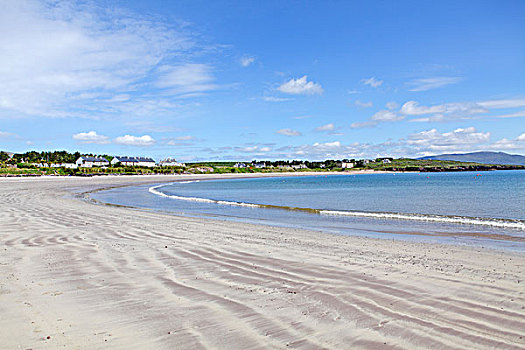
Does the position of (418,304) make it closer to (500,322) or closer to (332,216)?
(500,322)

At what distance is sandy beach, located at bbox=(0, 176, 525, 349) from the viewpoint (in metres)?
4.04

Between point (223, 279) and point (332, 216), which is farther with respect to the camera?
point (332, 216)

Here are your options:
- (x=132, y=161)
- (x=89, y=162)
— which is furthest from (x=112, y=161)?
(x=89, y=162)

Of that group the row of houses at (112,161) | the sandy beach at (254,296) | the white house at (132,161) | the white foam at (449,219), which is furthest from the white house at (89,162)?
the sandy beach at (254,296)

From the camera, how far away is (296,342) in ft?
13.0

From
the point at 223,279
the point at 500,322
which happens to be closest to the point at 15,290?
the point at 223,279

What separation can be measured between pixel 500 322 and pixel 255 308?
315 centimetres

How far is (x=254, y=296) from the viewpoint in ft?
17.9

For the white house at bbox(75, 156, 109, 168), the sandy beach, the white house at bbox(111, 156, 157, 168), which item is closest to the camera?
the sandy beach

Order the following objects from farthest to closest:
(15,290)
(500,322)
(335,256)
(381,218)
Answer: (381,218) < (335,256) < (15,290) < (500,322)

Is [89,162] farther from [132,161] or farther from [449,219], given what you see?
[449,219]


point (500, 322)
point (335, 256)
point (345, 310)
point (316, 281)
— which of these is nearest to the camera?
point (500, 322)

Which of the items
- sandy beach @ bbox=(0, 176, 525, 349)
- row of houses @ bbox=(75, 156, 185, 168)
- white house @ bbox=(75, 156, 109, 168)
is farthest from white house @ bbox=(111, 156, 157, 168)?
sandy beach @ bbox=(0, 176, 525, 349)

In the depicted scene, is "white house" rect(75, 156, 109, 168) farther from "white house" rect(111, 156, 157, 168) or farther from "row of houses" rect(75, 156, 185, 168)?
"white house" rect(111, 156, 157, 168)
